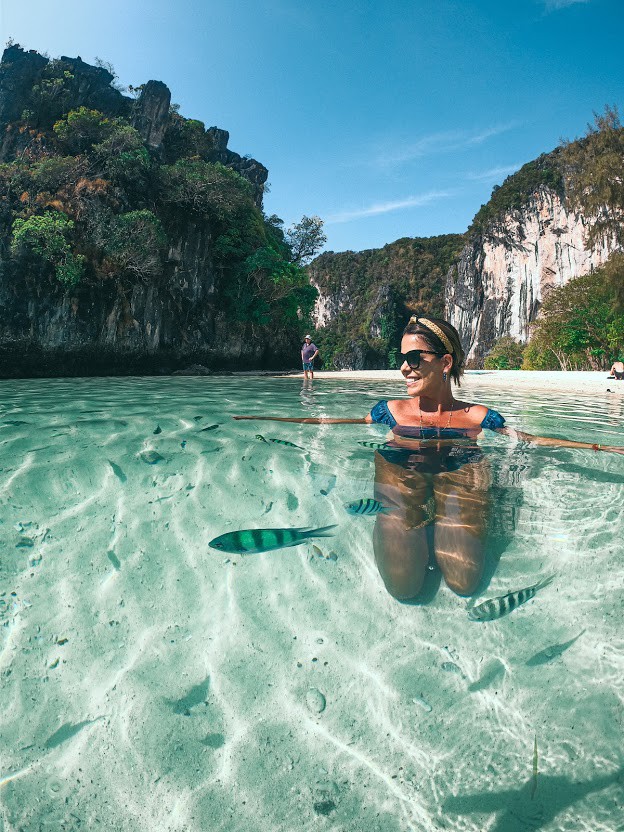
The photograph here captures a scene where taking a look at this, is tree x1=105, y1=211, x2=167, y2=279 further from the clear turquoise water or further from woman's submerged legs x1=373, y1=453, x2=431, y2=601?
woman's submerged legs x1=373, y1=453, x2=431, y2=601

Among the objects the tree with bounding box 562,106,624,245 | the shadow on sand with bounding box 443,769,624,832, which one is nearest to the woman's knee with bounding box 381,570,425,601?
the shadow on sand with bounding box 443,769,624,832

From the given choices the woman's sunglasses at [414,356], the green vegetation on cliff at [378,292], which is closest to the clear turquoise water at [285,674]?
the woman's sunglasses at [414,356]

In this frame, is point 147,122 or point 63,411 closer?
point 63,411

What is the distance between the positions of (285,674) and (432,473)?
1.72 meters

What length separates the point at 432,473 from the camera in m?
3.01

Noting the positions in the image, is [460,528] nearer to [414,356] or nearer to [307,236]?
[414,356]

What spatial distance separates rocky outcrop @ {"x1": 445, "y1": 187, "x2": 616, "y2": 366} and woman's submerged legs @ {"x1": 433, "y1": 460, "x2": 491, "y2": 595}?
59.7 metres

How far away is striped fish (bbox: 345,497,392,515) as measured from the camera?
252 centimetres

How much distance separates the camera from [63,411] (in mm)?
5906

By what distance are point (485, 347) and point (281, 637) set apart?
7204cm

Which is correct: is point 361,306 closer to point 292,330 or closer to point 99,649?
point 292,330

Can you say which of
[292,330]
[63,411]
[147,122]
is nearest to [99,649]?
[63,411]

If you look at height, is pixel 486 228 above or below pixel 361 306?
above

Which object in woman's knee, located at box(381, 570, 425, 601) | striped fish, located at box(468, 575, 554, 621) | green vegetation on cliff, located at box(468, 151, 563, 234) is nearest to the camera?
striped fish, located at box(468, 575, 554, 621)
